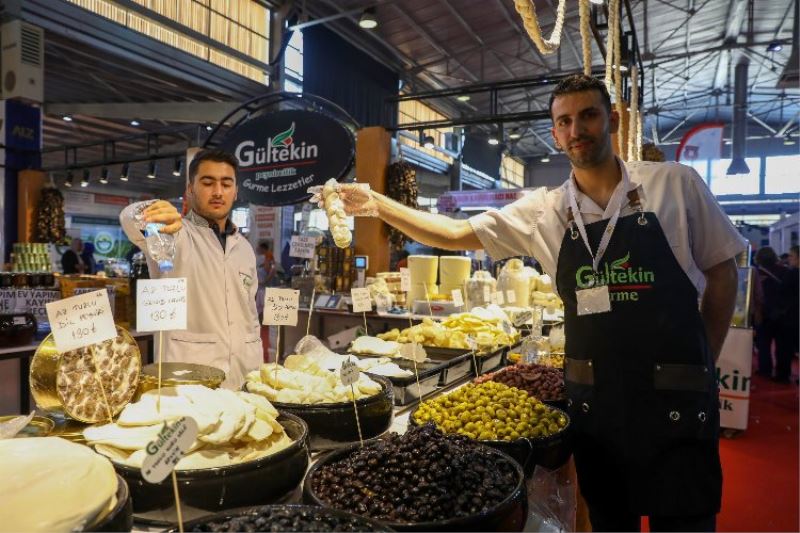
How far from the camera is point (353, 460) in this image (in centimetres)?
129

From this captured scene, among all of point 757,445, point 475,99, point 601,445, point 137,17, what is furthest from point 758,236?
point 601,445

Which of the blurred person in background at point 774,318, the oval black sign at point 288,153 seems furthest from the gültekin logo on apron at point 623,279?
the blurred person in background at point 774,318

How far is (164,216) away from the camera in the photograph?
1855mm

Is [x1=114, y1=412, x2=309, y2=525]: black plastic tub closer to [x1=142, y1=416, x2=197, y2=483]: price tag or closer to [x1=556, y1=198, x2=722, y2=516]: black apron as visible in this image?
[x1=142, y1=416, x2=197, y2=483]: price tag

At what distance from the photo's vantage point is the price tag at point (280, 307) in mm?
1838

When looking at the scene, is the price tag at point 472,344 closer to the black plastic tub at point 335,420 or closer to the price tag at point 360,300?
the price tag at point 360,300

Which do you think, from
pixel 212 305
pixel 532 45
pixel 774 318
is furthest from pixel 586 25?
pixel 532 45

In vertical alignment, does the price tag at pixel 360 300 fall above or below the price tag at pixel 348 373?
above

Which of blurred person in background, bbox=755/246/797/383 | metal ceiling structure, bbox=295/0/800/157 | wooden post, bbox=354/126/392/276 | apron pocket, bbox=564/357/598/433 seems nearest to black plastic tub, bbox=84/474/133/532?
apron pocket, bbox=564/357/598/433

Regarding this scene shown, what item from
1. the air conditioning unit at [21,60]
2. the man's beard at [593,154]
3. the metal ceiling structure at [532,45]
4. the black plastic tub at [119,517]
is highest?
the metal ceiling structure at [532,45]

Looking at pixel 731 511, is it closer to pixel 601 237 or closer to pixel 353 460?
pixel 601 237

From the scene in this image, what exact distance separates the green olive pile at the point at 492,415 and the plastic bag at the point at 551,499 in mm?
139

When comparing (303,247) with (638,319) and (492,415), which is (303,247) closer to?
(492,415)

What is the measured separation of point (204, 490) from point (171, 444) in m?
0.24
